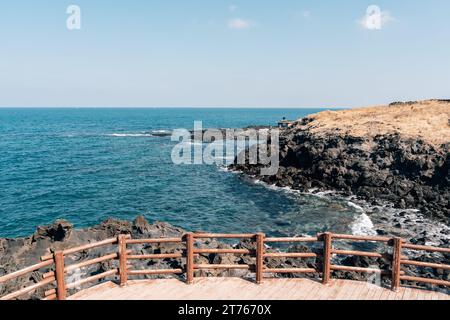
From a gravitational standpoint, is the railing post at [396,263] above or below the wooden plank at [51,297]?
above

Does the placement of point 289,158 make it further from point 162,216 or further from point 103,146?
point 103,146

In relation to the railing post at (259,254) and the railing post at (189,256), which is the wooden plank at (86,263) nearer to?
the railing post at (189,256)

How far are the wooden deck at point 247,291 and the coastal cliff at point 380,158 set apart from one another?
26.9m

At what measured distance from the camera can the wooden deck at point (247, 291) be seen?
1094 centimetres

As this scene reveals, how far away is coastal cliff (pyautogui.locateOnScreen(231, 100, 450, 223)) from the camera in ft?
131

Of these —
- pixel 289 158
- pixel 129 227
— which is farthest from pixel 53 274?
pixel 289 158

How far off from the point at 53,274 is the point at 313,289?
25.5ft

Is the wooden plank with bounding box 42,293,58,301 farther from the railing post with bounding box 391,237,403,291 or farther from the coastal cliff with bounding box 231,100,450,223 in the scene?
the coastal cliff with bounding box 231,100,450,223

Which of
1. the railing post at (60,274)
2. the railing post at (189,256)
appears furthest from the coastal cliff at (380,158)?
the railing post at (60,274)

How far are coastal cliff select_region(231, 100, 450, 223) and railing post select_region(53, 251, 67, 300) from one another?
3376 centimetres

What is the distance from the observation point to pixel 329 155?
48750mm

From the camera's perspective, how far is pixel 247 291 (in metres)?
11.3

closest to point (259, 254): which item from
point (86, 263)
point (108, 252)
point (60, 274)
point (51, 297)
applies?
point (86, 263)

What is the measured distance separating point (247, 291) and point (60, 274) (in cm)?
549
